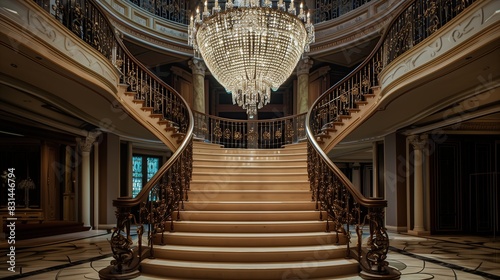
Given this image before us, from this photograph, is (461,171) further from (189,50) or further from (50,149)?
(50,149)

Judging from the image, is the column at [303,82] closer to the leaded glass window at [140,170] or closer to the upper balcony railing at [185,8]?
the upper balcony railing at [185,8]

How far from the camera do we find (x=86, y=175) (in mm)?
9633

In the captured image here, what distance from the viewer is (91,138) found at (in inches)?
384

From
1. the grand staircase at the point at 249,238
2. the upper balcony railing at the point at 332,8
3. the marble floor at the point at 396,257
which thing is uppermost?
the upper balcony railing at the point at 332,8

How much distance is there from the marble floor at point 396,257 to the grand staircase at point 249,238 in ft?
2.08

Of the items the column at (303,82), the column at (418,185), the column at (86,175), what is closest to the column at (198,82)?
the column at (303,82)

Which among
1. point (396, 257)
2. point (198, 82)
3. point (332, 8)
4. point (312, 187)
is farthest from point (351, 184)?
point (332, 8)

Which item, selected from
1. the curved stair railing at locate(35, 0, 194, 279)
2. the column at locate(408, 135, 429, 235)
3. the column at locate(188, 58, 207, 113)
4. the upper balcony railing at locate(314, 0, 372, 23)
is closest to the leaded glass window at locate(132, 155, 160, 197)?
the column at locate(188, 58, 207, 113)

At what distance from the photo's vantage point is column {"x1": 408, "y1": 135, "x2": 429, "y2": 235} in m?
9.18

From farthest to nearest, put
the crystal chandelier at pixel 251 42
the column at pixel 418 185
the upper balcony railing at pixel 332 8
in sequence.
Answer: the upper balcony railing at pixel 332 8 < the column at pixel 418 185 < the crystal chandelier at pixel 251 42

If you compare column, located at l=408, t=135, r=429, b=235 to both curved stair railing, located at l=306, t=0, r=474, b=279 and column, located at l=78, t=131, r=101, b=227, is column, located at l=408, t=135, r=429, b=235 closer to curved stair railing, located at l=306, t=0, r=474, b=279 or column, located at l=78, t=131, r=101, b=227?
curved stair railing, located at l=306, t=0, r=474, b=279

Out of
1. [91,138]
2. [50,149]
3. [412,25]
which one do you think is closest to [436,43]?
[412,25]

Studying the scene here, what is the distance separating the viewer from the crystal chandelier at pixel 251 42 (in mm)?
5590

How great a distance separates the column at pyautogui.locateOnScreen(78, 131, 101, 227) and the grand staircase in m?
3.91
